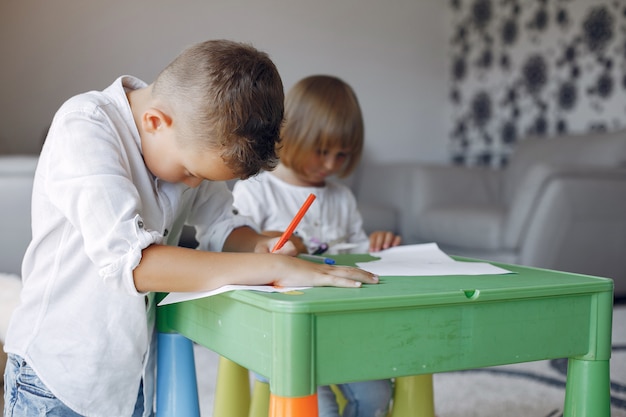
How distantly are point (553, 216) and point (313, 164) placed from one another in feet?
4.80

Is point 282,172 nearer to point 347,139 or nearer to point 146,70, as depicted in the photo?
point 347,139

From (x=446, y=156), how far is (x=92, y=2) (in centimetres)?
232

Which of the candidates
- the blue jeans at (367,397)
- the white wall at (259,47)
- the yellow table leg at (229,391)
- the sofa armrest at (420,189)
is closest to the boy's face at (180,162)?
the yellow table leg at (229,391)

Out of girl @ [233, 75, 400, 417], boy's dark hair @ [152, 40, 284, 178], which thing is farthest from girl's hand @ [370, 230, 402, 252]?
boy's dark hair @ [152, 40, 284, 178]

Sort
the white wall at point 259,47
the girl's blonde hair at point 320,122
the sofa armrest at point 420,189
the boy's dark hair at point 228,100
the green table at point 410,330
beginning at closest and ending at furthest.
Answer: the green table at point 410,330 → the boy's dark hair at point 228,100 → the girl's blonde hair at point 320,122 → the white wall at point 259,47 → the sofa armrest at point 420,189

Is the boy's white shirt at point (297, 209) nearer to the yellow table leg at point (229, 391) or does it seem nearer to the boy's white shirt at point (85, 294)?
the yellow table leg at point (229, 391)

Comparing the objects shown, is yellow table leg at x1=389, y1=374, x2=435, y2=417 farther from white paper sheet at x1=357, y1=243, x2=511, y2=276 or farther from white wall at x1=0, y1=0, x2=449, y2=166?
white wall at x1=0, y1=0, x2=449, y2=166

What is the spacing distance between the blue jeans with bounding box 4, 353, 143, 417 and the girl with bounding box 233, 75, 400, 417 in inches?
22.9

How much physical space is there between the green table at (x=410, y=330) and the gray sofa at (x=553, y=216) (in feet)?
6.11

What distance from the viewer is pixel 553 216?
2.61m

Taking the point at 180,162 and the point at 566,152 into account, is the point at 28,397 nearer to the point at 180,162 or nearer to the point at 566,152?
the point at 180,162

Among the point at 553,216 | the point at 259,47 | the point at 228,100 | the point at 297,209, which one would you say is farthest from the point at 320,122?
the point at 259,47

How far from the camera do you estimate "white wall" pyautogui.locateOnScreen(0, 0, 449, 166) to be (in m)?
3.30

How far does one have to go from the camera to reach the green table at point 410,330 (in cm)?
65
